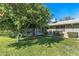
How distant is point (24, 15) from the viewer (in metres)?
5.80

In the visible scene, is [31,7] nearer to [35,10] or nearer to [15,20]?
[35,10]

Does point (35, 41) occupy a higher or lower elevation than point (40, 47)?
higher

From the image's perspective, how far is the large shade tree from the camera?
576cm

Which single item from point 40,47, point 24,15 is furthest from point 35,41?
point 24,15

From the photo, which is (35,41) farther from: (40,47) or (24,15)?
(24,15)

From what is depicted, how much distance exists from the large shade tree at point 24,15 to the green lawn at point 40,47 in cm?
33

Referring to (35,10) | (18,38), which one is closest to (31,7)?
(35,10)

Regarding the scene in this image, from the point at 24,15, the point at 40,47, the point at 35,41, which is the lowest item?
the point at 40,47

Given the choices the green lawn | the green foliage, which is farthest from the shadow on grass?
the green foliage

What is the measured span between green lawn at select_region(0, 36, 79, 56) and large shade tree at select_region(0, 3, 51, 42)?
33 centimetres

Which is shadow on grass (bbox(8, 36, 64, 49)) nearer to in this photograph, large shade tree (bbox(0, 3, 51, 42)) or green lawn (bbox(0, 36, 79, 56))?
green lawn (bbox(0, 36, 79, 56))

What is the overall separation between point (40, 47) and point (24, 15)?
46.9 inches

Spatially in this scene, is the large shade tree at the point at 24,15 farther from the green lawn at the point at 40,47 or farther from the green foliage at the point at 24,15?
the green lawn at the point at 40,47

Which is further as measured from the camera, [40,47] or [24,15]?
[40,47]
